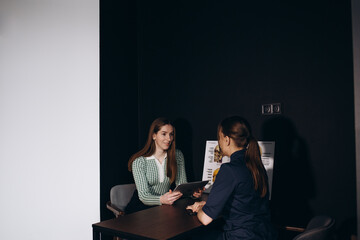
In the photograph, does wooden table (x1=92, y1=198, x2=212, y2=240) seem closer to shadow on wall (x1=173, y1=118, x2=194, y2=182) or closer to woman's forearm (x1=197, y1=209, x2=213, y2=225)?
woman's forearm (x1=197, y1=209, x2=213, y2=225)

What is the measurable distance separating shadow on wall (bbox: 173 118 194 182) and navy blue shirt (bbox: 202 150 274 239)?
1685 mm

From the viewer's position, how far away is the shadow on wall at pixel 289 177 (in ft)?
9.37

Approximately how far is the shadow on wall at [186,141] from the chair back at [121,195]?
79 centimetres

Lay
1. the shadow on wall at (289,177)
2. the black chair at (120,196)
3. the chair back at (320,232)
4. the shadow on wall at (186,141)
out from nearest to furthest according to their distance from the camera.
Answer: the chair back at (320,232)
the shadow on wall at (289,177)
the black chair at (120,196)
the shadow on wall at (186,141)

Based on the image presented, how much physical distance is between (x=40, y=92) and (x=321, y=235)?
304cm

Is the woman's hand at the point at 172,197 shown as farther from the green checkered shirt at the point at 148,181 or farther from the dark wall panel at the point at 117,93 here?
the dark wall panel at the point at 117,93

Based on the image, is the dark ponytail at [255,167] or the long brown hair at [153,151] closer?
the dark ponytail at [255,167]

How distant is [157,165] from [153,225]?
1.16 metres

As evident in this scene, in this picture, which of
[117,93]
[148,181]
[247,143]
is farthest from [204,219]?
[117,93]

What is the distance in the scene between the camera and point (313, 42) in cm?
290

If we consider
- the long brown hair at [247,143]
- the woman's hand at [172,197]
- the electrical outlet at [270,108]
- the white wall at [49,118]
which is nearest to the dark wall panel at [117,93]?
the white wall at [49,118]

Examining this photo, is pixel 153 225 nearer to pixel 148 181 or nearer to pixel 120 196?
pixel 148 181

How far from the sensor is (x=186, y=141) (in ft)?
12.3

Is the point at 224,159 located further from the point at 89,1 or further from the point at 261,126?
the point at 89,1
